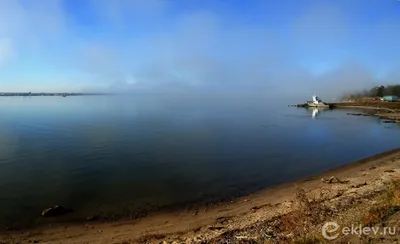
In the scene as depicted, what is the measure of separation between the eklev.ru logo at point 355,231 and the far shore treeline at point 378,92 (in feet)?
504

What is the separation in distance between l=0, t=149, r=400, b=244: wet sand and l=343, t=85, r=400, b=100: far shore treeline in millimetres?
145617

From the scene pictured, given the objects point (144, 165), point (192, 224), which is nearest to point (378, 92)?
point (144, 165)

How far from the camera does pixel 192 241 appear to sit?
1195 centimetres

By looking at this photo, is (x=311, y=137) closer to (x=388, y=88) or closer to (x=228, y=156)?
(x=228, y=156)

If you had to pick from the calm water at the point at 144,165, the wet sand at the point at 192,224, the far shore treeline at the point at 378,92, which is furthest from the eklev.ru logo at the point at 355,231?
the far shore treeline at the point at 378,92

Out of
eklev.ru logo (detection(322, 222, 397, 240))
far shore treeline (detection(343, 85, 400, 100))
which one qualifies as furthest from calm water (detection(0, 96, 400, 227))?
far shore treeline (detection(343, 85, 400, 100))

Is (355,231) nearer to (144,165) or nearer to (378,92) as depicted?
(144,165)

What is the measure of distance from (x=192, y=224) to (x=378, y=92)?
16572cm

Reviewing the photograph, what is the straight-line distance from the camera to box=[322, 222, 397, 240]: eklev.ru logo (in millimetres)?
8898

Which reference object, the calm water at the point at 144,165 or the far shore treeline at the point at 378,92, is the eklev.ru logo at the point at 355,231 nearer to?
the calm water at the point at 144,165

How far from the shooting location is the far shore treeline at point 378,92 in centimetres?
14188

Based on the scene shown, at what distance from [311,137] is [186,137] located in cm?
1918

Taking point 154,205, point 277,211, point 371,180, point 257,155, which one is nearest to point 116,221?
point 154,205

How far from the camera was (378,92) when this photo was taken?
15225 centimetres
